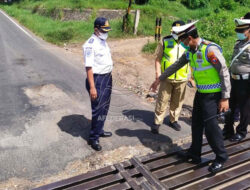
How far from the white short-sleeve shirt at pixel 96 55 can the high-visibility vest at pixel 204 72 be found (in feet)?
3.55

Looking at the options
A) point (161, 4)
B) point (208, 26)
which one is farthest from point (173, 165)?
point (161, 4)

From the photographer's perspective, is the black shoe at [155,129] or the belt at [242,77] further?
the black shoe at [155,129]

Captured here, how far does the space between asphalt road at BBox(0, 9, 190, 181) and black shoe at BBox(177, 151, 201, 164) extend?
447 mm

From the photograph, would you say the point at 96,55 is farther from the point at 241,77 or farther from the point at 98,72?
the point at 241,77

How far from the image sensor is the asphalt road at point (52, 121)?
3473 millimetres

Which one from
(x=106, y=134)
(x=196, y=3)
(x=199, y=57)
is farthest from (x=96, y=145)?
(x=196, y=3)

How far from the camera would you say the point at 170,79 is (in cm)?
393

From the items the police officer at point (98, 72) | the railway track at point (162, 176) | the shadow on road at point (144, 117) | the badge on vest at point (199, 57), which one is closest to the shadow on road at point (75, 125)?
the police officer at point (98, 72)

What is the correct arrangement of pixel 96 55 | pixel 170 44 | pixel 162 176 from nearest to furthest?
pixel 162 176, pixel 96 55, pixel 170 44

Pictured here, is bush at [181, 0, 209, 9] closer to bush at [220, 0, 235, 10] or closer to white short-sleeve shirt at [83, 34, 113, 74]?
bush at [220, 0, 235, 10]

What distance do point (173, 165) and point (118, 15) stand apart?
46.2ft

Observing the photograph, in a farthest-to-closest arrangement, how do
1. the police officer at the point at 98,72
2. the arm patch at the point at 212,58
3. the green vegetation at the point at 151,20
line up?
1. the green vegetation at the point at 151,20
2. the police officer at the point at 98,72
3. the arm patch at the point at 212,58

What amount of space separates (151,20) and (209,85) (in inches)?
479

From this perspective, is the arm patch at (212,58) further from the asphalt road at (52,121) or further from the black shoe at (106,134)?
the black shoe at (106,134)
